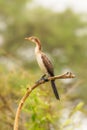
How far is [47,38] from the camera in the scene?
871 inches

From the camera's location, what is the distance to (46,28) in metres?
22.2

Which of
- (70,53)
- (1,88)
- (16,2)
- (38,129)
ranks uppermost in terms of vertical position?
(16,2)

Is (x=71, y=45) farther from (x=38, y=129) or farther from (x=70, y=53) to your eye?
(x=38, y=129)

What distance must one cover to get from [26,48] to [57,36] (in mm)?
1279

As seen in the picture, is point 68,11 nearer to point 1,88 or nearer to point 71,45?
point 71,45

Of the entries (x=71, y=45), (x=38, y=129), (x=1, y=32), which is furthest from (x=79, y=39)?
(x=38, y=129)

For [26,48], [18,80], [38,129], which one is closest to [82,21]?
[26,48]

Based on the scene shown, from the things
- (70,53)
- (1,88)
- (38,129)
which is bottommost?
(38,129)

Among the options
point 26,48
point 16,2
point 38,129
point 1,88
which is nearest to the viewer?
point 38,129

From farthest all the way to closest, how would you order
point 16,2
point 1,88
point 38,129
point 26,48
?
1. point 16,2
2. point 26,48
3. point 1,88
4. point 38,129

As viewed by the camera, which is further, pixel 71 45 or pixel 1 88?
pixel 71 45

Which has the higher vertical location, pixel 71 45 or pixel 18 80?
pixel 71 45

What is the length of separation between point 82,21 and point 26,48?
6.49 ft

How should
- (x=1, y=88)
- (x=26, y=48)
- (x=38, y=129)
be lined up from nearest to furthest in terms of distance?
(x=38, y=129), (x=1, y=88), (x=26, y=48)
